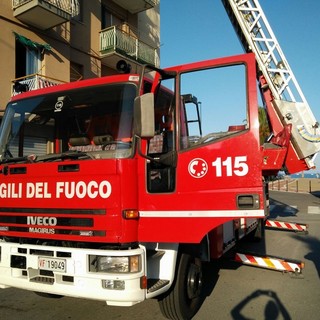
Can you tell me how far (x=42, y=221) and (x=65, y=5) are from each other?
1354 cm

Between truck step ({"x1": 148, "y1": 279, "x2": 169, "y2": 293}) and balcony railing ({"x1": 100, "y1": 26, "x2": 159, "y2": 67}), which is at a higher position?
balcony railing ({"x1": 100, "y1": 26, "x2": 159, "y2": 67})

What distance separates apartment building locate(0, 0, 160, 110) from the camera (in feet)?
44.8

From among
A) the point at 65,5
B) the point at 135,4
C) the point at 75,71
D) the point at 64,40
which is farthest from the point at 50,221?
the point at 135,4

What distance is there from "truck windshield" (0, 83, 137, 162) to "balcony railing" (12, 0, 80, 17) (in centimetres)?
1126

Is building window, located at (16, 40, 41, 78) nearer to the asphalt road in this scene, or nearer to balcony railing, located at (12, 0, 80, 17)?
balcony railing, located at (12, 0, 80, 17)

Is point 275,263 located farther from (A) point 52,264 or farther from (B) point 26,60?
(B) point 26,60

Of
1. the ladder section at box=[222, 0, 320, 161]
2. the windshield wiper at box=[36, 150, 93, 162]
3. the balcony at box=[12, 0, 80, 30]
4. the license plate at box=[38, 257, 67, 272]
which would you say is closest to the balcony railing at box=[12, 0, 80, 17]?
the balcony at box=[12, 0, 80, 30]

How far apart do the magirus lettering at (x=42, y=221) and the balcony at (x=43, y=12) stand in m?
12.1

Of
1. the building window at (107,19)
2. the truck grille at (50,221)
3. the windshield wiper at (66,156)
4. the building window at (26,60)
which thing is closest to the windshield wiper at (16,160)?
the windshield wiper at (66,156)

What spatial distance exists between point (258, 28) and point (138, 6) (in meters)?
16.0

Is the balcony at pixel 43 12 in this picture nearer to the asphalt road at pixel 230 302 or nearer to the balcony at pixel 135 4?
the balcony at pixel 135 4

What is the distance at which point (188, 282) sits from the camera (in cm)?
422

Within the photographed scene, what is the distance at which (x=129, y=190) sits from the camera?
3.57m

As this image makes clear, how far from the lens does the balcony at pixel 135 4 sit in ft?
64.2
